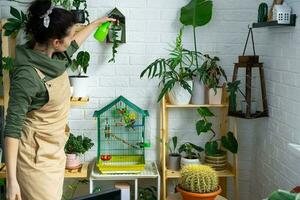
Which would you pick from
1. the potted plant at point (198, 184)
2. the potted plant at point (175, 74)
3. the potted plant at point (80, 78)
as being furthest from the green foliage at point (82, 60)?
the potted plant at point (198, 184)

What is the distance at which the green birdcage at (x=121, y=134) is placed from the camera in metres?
3.04

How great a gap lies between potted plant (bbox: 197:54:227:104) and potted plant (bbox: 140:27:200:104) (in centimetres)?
8

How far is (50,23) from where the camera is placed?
6.27 ft

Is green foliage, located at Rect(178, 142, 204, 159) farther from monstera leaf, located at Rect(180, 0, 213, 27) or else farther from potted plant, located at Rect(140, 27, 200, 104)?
monstera leaf, located at Rect(180, 0, 213, 27)

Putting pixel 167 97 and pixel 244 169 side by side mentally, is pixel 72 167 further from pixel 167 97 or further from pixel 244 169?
pixel 244 169

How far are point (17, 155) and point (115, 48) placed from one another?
1.28m

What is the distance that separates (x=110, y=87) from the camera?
3.13 metres

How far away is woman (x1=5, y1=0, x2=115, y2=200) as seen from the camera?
1872 mm

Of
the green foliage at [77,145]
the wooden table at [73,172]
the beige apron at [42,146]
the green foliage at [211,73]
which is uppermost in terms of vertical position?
the green foliage at [211,73]

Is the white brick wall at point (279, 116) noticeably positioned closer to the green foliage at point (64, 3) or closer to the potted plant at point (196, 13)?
the potted plant at point (196, 13)

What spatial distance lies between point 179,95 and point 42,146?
1.17 meters

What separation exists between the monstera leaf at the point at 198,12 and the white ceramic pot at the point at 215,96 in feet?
1.58

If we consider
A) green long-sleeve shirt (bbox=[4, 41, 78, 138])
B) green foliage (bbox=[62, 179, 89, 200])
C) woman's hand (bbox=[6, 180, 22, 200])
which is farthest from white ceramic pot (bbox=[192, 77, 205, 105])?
woman's hand (bbox=[6, 180, 22, 200])

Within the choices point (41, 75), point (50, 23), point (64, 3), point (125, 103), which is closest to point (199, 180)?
point (125, 103)
